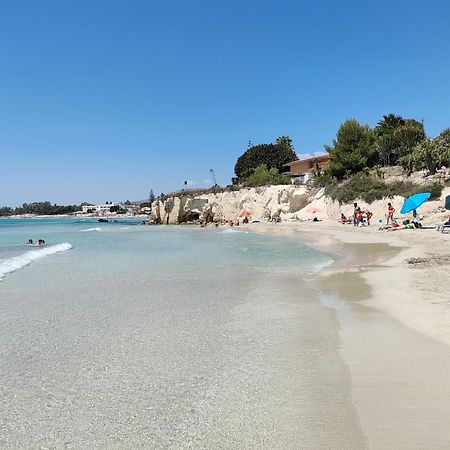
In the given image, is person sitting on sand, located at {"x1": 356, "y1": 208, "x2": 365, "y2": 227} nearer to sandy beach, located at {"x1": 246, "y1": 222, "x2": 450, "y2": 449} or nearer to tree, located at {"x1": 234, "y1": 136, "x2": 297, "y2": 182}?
sandy beach, located at {"x1": 246, "y1": 222, "x2": 450, "y2": 449}

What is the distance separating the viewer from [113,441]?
3152 mm

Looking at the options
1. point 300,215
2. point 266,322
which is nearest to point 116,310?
point 266,322

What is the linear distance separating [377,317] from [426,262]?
228 inches

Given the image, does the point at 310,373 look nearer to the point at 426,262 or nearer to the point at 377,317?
the point at 377,317

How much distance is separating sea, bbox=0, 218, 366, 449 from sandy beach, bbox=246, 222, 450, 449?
0.20 m

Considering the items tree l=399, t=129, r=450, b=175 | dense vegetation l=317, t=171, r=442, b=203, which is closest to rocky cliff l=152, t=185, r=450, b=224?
dense vegetation l=317, t=171, r=442, b=203

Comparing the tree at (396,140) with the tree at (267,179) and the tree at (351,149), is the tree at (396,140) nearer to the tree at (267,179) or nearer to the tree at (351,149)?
the tree at (351,149)

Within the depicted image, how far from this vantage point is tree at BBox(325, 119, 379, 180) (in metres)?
42.6

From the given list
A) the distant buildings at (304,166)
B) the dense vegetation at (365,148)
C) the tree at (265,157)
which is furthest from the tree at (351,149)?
Answer: the tree at (265,157)

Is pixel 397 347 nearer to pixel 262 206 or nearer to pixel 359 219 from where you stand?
pixel 359 219

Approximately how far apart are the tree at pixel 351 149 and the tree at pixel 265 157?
99.2ft

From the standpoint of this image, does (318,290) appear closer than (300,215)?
Yes

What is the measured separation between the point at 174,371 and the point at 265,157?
7303 centimetres

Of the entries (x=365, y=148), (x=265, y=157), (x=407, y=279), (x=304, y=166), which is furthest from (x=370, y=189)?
(x=265, y=157)
